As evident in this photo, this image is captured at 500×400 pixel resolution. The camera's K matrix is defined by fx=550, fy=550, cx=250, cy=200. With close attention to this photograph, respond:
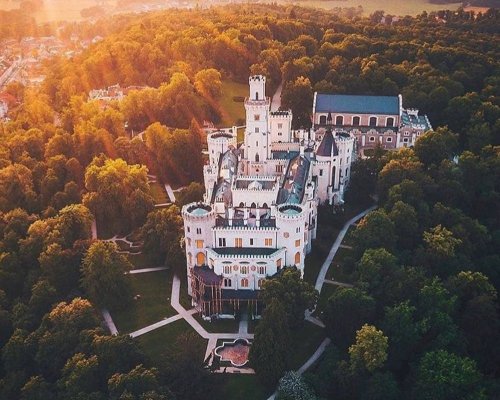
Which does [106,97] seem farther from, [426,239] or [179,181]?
[426,239]

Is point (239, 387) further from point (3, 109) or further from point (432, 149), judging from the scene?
point (3, 109)

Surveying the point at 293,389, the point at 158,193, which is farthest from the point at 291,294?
the point at 158,193

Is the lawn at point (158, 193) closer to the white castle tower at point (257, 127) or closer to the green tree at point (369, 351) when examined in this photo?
the white castle tower at point (257, 127)

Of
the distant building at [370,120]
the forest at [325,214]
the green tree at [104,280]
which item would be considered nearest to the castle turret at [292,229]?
the forest at [325,214]

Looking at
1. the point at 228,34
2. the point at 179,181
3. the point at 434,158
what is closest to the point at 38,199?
the point at 179,181

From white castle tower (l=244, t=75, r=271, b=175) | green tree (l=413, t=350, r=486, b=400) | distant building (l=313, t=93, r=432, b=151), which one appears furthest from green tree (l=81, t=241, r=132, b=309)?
distant building (l=313, t=93, r=432, b=151)

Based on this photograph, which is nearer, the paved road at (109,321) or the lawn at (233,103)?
the paved road at (109,321)
